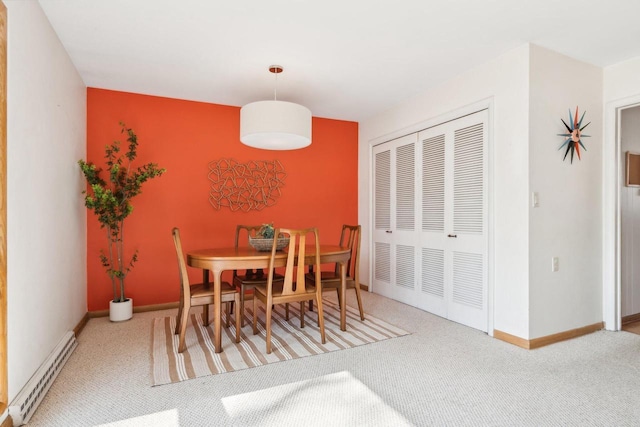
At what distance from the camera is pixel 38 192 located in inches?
88.0

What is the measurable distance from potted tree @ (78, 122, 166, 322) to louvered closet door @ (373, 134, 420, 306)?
2634 mm

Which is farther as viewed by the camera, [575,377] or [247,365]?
[247,365]

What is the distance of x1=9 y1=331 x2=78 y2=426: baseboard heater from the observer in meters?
1.75

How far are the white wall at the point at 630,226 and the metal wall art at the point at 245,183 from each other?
143 inches

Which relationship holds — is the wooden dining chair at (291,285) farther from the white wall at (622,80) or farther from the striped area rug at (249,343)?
the white wall at (622,80)

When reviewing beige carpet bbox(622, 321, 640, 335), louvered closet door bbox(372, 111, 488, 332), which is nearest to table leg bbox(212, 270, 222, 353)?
louvered closet door bbox(372, 111, 488, 332)

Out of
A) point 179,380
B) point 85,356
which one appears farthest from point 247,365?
point 85,356

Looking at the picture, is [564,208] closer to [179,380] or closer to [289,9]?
[289,9]

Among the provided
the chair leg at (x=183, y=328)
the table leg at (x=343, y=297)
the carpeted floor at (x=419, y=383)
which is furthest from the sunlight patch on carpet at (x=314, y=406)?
the table leg at (x=343, y=297)

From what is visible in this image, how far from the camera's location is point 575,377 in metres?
2.27

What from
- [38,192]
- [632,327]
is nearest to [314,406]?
[38,192]

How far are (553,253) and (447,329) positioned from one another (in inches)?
43.3

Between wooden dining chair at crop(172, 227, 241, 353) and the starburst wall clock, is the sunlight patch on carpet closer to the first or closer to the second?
wooden dining chair at crop(172, 227, 241, 353)

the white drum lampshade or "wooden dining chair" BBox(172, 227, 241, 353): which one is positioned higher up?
the white drum lampshade
